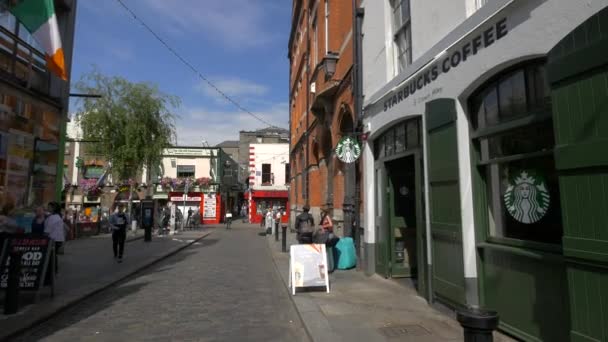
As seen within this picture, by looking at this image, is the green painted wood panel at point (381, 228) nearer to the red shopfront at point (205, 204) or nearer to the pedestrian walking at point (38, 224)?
the pedestrian walking at point (38, 224)

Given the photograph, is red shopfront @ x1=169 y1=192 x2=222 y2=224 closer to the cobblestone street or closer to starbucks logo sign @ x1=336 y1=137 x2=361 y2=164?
the cobblestone street

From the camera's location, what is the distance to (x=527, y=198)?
14.5 feet

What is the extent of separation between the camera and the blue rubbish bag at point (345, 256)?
9.84 m

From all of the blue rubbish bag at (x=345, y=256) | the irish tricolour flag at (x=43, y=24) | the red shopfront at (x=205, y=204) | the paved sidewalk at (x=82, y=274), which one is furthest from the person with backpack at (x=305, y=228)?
the red shopfront at (x=205, y=204)

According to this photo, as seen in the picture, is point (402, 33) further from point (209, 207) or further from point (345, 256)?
point (209, 207)

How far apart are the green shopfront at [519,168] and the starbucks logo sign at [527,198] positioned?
0.5 inches

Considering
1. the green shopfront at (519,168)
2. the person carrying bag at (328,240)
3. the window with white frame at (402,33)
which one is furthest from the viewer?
the person carrying bag at (328,240)

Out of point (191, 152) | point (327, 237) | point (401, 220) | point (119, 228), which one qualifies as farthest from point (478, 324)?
point (191, 152)

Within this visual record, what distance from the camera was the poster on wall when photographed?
121 feet

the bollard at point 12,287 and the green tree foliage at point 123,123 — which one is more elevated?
the green tree foliage at point 123,123

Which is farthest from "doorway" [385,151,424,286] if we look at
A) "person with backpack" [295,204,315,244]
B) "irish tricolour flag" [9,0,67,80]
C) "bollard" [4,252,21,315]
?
"irish tricolour flag" [9,0,67,80]

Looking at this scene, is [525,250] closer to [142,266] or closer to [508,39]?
[508,39]

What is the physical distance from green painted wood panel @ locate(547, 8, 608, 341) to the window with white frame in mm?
4150

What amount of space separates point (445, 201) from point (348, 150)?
3.58 meters
